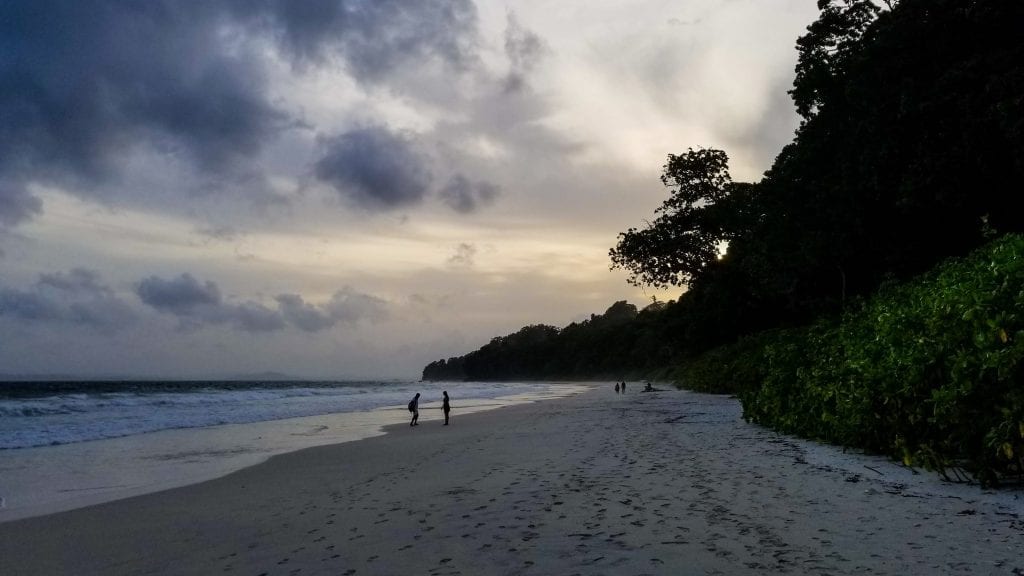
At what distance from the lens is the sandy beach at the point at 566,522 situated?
4465mm

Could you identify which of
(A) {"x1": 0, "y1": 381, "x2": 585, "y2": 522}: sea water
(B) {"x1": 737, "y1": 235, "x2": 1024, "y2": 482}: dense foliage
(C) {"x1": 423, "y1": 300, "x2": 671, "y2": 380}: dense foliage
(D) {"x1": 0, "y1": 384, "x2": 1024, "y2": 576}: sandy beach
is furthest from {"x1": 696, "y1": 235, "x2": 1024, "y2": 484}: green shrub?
(C) {"x1": 423, "y1": 300, "x2": 671, "y2": 380}: dense foliage

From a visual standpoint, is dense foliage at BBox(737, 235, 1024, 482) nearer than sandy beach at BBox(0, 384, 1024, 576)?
No

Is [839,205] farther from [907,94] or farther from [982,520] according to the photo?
[982,520]

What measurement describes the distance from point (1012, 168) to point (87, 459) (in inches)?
948

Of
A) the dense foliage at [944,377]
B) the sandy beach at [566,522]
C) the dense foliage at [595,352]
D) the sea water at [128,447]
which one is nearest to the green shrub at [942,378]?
the dense foliage at [944,377]

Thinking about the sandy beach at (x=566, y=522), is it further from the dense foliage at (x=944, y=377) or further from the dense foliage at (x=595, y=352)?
the dense foliage at (x=595, y=352)

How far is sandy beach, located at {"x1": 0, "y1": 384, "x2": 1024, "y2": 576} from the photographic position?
446 centimetres

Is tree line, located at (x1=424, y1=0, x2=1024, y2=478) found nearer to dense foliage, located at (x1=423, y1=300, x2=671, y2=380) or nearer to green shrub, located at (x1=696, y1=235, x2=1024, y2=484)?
green shrub, located at (x1=696, y1=235, x2=1024, y2=484)

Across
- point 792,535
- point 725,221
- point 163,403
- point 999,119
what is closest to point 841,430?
point 792,535

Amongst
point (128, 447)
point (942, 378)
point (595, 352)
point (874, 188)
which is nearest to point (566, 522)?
point (942, 378)

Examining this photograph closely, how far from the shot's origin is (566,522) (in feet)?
18.4

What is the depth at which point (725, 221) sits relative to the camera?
3956 cm

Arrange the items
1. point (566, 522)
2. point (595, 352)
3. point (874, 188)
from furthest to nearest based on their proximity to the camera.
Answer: point (595, 352) → point (874, 188) → point (566, 522)

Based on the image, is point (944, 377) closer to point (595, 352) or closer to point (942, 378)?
point (942, 378)
